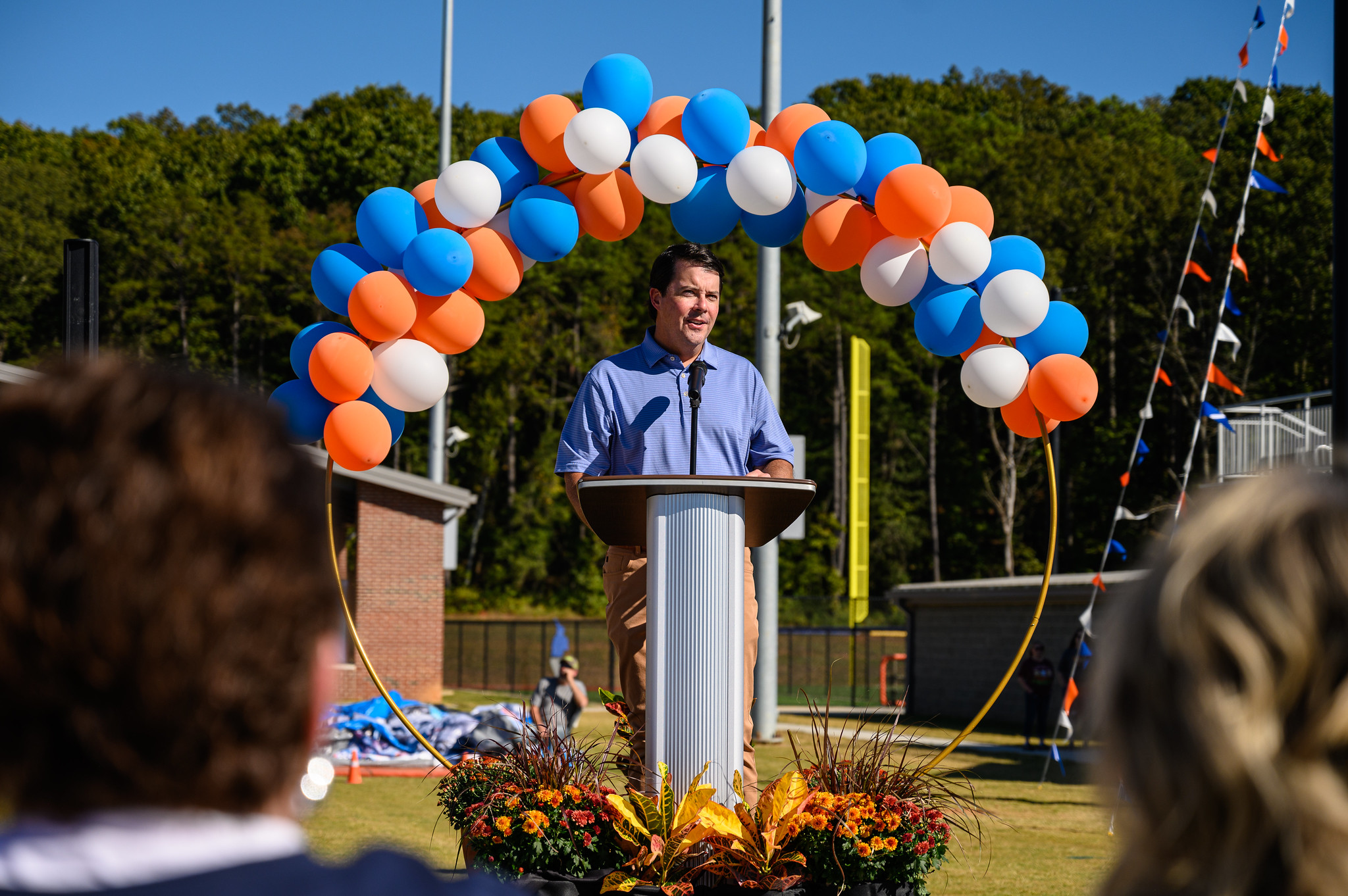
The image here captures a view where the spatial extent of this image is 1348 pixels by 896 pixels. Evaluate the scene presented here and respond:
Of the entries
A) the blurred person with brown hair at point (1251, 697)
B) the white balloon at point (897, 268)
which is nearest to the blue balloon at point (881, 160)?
the white balloon at point (897, 268)

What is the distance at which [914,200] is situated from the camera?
486 centimetres

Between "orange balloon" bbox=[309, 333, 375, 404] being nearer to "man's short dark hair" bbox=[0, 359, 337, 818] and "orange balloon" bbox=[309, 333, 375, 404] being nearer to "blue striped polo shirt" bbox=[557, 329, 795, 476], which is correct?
"blue striped polo shirt" bbox=[557, 329, 795, 476]

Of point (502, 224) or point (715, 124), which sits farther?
point (502, 224)

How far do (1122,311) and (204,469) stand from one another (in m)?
42.6

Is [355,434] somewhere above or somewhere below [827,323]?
below

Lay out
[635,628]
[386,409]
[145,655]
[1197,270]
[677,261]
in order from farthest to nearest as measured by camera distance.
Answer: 1. [1197,270]
2. [386,409]
3. [677,261]
4. [635,628]
5. [145,655]

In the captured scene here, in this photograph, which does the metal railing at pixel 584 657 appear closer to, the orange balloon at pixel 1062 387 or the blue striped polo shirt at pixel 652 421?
the orange balloon at pixel 1062 387

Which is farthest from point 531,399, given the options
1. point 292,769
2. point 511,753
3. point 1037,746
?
point 292,769

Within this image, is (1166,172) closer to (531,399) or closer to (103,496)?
(531,399)

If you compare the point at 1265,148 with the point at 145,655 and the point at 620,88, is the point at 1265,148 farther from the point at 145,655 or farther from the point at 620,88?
the point at 145,655

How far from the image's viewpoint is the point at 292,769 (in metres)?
0.91

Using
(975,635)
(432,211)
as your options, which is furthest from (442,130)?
(432,211)

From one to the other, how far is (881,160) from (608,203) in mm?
1175

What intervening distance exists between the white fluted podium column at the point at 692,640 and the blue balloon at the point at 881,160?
2.12m
